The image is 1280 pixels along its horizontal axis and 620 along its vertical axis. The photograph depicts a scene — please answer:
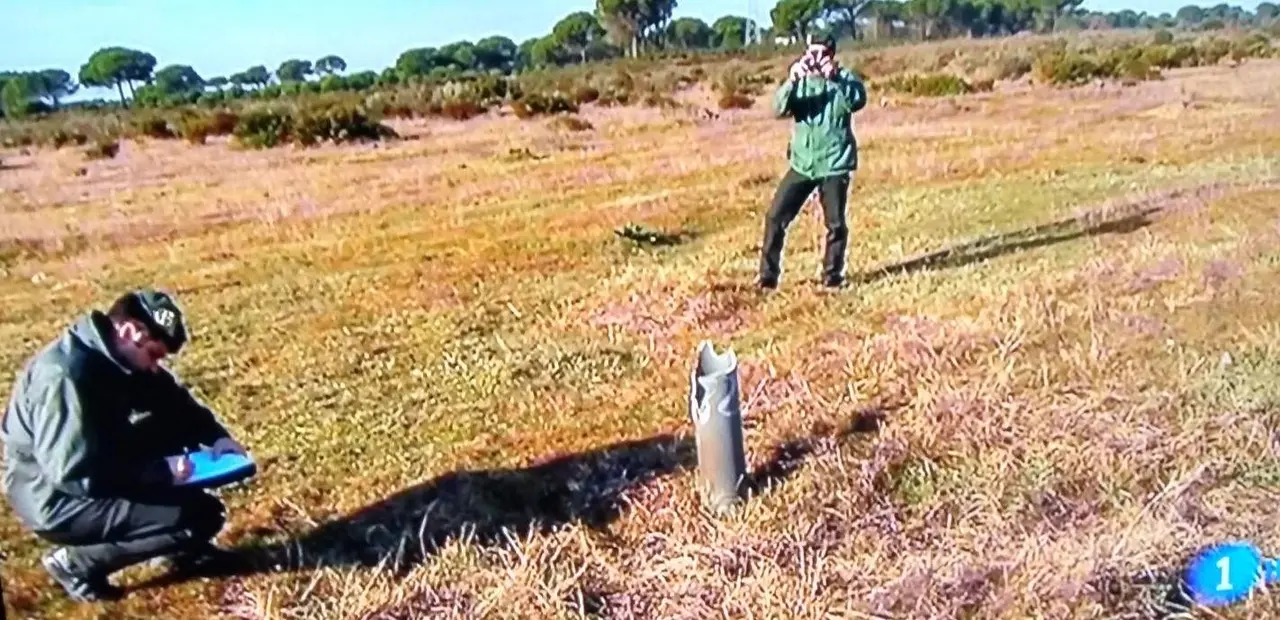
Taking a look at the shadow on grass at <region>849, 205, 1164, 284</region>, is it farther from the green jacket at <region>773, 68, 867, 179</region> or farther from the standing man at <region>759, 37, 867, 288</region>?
the green jacket at <region>773, 68, 867, 179</region>

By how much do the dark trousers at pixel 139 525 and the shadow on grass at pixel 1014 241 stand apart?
5499mm

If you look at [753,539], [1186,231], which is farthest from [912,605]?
[1186,231]

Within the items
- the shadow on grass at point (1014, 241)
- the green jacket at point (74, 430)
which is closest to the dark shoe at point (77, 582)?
the green jacket at point (74, 430)

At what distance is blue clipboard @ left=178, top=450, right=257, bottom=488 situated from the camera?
4.54 m

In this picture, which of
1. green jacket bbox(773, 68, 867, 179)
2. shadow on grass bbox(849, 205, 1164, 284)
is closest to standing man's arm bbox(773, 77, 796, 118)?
green jacket bbox(773, 68, 867, 179)

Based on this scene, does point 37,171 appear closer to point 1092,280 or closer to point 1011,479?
point 1092,280

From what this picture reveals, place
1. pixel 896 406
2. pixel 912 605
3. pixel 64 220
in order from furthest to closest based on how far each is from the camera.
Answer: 1. pixel 64 220
2. pixel 896 406
3. pixel 912 605

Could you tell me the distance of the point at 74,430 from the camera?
14.0 feet

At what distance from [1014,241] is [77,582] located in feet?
25.5

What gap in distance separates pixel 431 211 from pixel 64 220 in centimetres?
462

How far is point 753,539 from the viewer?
16.4 feet

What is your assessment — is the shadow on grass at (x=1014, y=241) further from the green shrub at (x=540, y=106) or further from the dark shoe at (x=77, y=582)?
the green shrub at (x=540, y=106)

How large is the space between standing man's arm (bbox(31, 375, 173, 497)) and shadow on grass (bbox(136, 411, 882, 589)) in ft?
2.14

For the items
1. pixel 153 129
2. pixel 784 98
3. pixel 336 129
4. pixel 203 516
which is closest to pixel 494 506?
pixel 203 516
